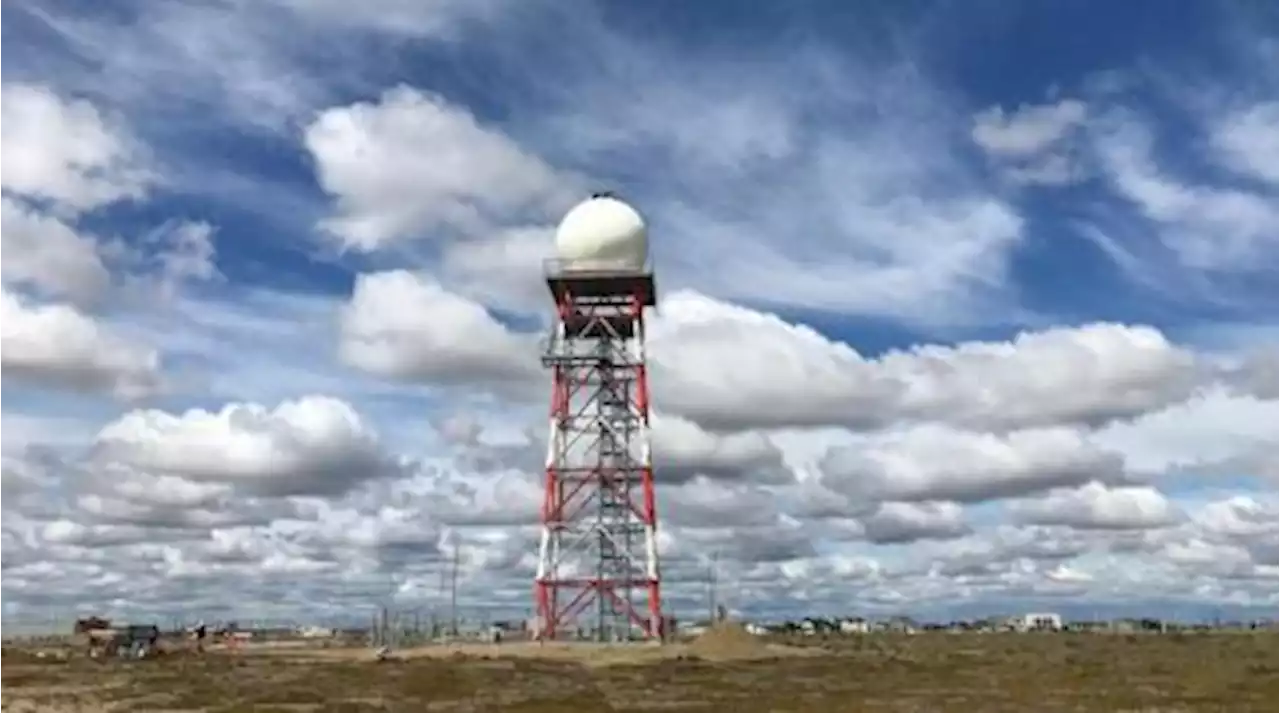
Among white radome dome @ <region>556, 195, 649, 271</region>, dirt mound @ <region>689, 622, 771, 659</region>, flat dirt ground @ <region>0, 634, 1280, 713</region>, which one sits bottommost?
flat dirt ground @ <region>0, 634, 1280, 713</region>

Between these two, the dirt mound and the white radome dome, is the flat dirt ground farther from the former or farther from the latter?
the white radome dome

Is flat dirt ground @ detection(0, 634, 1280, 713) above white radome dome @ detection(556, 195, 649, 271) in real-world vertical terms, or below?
below

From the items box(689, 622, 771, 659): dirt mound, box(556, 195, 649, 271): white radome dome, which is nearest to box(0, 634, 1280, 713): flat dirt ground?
box(689, 622, 771, 659): dirt mound

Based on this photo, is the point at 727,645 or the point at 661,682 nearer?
the point at 661,682

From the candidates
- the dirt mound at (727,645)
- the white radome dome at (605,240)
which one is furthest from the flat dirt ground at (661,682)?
the white radome dome at (605,240)

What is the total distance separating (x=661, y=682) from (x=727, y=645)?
110 ft

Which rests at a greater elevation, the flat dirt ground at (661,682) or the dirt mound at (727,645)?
the dirt mound at (727,645)

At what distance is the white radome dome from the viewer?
99.5 m

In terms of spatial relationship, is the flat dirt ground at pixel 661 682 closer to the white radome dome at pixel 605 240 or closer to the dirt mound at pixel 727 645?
the dirt mound at pixel 727 645

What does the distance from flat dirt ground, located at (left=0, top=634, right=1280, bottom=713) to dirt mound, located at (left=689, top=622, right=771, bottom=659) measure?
245 mm

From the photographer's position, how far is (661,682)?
7006cm

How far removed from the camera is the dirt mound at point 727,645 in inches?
3893

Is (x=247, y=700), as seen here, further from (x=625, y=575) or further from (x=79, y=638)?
(x=79, y=638)

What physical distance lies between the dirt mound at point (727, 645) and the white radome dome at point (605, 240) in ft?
86.7
